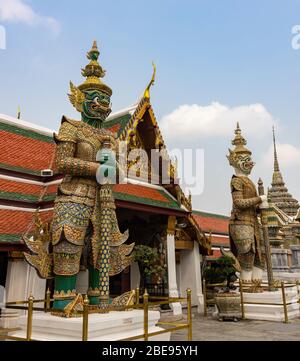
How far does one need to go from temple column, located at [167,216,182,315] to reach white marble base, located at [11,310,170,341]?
491cm

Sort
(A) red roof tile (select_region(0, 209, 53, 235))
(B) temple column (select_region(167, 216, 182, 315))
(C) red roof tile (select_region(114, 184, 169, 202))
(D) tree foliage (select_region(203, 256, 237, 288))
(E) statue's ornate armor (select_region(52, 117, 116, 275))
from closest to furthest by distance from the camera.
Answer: (E) statue's ornate armor (select_region(52, 117, 116, 275)) → (A) red roof tile (select_region(0, 209, 53, 235)) → (C) red roof tile (select_region(114, 184, 169, 202)) → (D) tree foliage (select_region(203, 256, 237, 288)) → (B) temple column (select_region(167, 216, 182, 315))

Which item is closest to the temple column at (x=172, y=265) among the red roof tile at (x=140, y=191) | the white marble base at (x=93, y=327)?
the red roof tile at (x=140, y=191)

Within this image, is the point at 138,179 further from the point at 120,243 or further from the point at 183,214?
the point at 120,243

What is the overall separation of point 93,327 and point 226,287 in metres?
6.92

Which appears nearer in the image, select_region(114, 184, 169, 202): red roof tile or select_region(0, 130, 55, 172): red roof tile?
select_region(114, 184, 169, 202): red roof tile

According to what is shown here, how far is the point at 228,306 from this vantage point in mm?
9453

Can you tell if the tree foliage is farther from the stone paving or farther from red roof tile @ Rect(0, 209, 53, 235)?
red roof tile @ Rect(0, 209, 53, 235)

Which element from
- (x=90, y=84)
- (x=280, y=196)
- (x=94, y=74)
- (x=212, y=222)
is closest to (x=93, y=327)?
(x=90, y=84)

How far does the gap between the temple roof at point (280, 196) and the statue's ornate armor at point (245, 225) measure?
2184cm

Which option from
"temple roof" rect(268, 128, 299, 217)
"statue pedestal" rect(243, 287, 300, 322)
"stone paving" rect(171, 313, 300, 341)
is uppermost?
"temple roof" rect(268, 128, 299, 217)

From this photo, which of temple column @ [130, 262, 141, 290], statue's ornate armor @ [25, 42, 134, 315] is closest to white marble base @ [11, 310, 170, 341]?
statue's ornate armor @ [25, 42, 134, 315]

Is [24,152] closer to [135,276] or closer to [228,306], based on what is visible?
[135,276]

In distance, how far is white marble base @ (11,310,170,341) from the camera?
15.9ft

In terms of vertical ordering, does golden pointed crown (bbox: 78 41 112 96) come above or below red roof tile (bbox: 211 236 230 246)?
above
